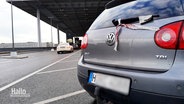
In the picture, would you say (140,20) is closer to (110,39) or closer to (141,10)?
(141,10)

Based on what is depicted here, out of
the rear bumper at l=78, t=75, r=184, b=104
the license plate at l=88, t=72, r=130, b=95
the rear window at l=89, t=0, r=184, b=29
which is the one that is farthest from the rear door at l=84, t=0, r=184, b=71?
the rear bumper at l=78, t=75, r=184, b=104

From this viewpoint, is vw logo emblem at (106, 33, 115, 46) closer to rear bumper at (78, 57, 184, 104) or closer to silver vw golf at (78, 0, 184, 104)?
silver vw golf at (78, 0, 184, 104)

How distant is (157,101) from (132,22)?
2.93 feet

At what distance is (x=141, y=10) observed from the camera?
2492mm

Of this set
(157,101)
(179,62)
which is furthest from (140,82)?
(179,62)

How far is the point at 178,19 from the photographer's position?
6.97 feet

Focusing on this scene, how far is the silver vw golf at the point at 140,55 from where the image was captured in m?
2.07

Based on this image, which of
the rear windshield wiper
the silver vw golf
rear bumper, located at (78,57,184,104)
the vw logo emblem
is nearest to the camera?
rear bumper, located at (78,57,184,104)

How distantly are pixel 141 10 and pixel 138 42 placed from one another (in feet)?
1.26

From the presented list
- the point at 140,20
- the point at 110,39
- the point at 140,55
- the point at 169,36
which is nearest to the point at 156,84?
the point at 140,55

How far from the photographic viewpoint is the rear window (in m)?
2.21

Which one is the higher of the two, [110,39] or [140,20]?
[140,20]

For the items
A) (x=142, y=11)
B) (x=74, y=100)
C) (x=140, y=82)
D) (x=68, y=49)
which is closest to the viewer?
(x=140, y=82)

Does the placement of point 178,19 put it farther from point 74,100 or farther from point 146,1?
point 74,100
